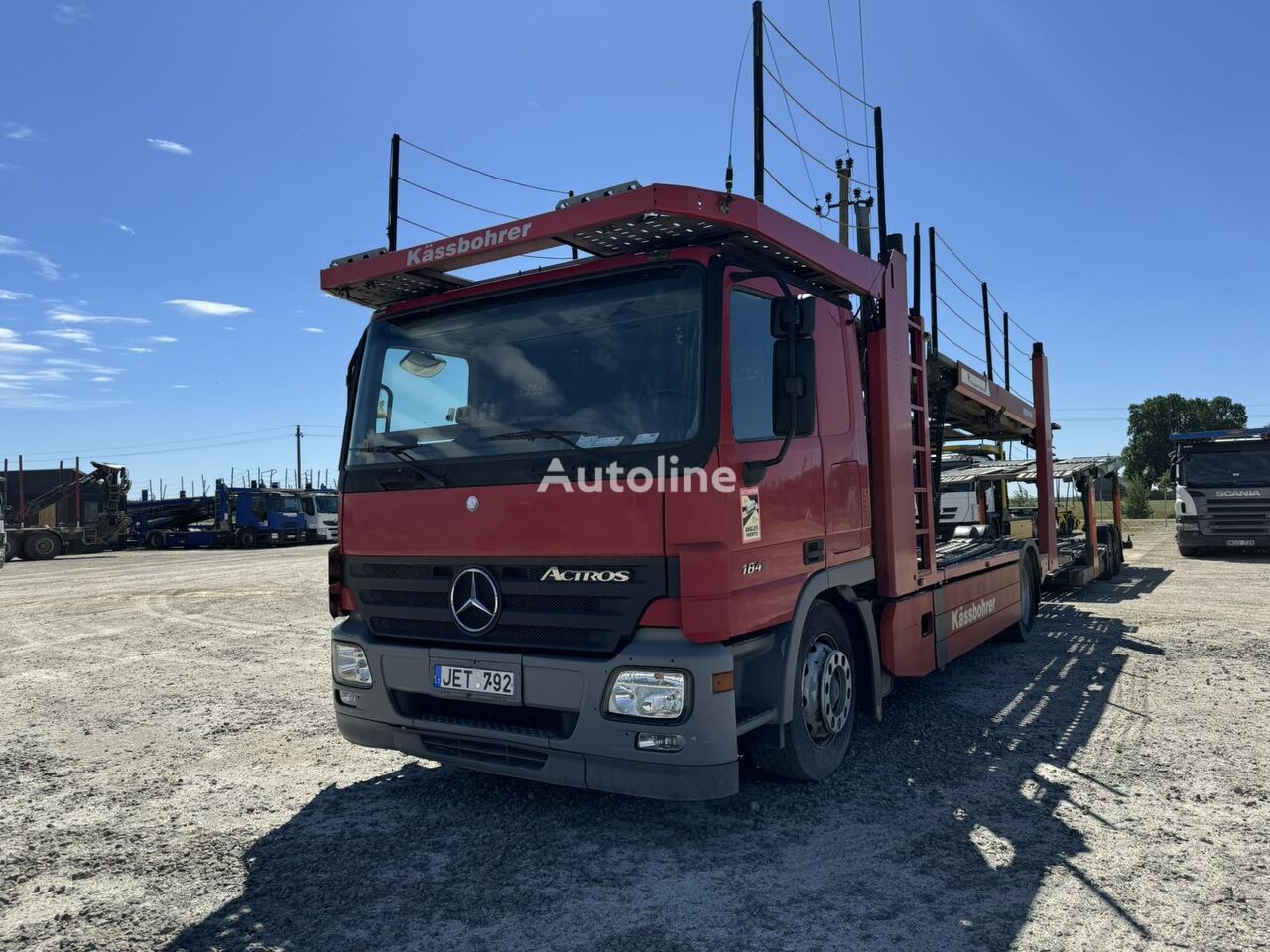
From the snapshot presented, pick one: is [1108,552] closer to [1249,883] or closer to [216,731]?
[1249,883]

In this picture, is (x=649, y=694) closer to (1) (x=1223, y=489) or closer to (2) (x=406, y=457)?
(2) (x=406, y=457)

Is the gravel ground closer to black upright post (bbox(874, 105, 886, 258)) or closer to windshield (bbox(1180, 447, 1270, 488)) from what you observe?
black upright post (bbox(874, 105, 886, 258))

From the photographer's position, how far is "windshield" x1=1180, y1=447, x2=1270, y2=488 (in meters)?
17.4

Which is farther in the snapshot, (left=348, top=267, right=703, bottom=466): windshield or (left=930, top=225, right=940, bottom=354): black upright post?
(left=930, top=225, right=940, bottom=354): black upright post

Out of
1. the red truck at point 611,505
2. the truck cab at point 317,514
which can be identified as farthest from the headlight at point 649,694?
the truck cab at point 317,514

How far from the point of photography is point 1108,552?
14.7m

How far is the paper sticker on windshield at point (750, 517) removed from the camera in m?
3.66

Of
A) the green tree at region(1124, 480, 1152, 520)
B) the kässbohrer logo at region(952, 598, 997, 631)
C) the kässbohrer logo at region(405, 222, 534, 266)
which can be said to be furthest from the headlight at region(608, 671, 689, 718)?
the green tree at region(1124, 480, 1152, 520)

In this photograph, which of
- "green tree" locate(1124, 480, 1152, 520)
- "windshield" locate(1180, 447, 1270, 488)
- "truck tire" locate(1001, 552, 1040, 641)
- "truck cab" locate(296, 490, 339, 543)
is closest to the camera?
"truck tire" locate(1001, 552, 1040, 641)

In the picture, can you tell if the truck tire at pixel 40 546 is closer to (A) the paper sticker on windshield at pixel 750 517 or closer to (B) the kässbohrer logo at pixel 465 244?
(B) the kässbohrer logo at pixel 465 244

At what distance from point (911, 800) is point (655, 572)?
6.32 ft

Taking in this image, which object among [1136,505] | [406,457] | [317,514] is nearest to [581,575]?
[406,457]

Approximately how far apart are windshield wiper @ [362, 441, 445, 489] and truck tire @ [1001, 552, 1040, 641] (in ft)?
21.7

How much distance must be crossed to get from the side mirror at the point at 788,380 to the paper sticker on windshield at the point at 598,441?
721 millimetres
